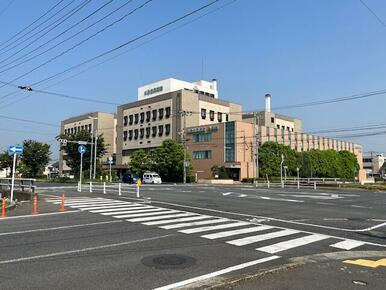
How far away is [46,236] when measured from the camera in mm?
11625

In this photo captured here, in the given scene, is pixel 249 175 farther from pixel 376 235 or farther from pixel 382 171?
pixel 382 171

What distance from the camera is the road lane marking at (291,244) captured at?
33.4 feet

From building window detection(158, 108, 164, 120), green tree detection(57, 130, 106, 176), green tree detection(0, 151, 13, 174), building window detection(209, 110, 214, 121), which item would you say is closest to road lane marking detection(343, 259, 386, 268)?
green tree detection(57, 130, 106, 176)

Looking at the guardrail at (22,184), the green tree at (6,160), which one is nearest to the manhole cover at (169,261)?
the guardrail at (22,184)

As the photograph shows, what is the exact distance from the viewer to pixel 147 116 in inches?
3757

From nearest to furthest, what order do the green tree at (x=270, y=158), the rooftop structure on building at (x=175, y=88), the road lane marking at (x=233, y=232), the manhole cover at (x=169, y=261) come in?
the manhole cover at (x=169, y=261), the road lane marking at (x=233, y=232), the green tree at (x=270, y=158), the rooftop structure on building at (x=175, y=88)

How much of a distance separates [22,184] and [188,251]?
862 inches

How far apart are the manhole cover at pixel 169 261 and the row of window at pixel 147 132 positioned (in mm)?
79901

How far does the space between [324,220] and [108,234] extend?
8.75 m

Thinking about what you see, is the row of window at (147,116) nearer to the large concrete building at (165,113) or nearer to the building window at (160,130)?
the large concrete building at (165,113)

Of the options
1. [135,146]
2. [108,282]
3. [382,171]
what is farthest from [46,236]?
[382,171]

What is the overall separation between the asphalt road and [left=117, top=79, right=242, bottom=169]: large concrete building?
6570 centimetres

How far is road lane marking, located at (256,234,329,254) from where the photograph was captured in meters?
10.2

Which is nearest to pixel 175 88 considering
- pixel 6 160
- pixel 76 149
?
pixel 76 149
